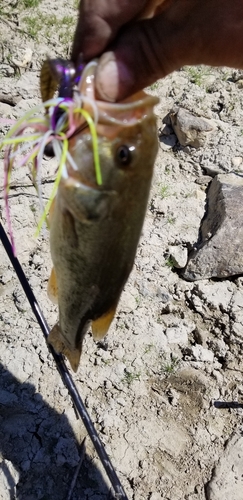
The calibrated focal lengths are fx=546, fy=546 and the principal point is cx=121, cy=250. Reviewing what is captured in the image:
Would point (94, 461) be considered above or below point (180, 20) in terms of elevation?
below

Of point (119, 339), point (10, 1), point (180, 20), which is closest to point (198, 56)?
point (180, 20)

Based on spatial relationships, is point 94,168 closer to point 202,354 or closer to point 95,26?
point 95,26

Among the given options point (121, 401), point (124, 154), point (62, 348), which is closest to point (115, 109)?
point (124, 154)

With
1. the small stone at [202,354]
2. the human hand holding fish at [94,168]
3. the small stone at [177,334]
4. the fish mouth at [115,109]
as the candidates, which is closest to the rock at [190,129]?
the small stone at [177,334]

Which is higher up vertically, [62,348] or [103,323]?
[103,323]

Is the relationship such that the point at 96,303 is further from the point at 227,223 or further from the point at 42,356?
the point at 227,223

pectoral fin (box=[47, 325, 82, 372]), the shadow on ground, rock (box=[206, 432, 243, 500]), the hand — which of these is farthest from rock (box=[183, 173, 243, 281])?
the hand

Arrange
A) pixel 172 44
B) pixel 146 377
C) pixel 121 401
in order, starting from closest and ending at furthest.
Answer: pixel 172 44 < pixel 121 401 < pixel 146 377
